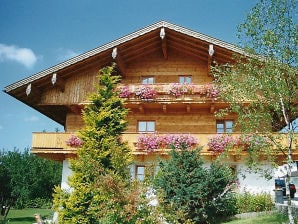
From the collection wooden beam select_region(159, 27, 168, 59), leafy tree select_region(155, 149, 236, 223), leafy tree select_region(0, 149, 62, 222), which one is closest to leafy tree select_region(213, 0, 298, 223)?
leafy tree select_region(155, 149, 236, 223)

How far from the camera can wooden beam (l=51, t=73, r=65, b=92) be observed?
21.3 metres

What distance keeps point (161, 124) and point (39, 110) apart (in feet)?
25.9

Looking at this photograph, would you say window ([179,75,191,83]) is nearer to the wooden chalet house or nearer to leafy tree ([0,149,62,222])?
the wooden chalet house

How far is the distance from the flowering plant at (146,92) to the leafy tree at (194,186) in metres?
5.52

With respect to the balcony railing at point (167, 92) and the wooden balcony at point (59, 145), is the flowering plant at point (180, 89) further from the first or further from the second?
the wooden balcony at point (59, 145)

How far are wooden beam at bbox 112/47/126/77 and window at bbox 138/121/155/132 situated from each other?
11.0ft

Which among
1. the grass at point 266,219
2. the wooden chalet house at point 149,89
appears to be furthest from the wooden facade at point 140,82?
the grass at point 266,219

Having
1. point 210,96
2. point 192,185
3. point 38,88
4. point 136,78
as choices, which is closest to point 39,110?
point 38,88

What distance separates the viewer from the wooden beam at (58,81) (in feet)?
70.0

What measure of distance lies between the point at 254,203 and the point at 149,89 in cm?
831

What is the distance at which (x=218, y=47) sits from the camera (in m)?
21.3

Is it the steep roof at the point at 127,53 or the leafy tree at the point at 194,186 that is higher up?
the steep roof at the point at 127,53

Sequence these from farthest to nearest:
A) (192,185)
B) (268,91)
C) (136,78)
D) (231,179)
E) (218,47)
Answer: (136,78)
(218,47)
(231,179)
(192,185)
(268,91)

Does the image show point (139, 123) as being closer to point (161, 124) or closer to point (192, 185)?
point (161, 124)
